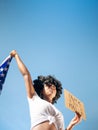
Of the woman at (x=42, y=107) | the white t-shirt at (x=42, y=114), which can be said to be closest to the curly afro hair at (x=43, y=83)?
the woman at (x=42, y=107)

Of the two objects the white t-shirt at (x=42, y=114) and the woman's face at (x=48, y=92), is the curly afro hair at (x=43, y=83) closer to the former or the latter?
the woman's face at (x=48, y=92)

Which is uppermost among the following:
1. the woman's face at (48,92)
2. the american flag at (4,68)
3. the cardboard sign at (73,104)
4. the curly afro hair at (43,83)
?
the american flag at (4,68)

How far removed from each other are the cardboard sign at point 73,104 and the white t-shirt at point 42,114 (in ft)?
0.38

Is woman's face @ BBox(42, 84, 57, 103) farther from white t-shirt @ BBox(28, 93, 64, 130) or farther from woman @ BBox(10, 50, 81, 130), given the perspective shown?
white t-shirt @ BBox(28, 93, 64, 130)

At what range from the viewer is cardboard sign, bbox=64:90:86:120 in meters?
1.19

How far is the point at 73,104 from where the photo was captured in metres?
1.22

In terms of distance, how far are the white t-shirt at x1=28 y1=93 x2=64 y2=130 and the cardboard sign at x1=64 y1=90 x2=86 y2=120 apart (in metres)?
0.12

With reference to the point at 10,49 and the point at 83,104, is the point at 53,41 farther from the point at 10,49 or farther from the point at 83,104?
the point at 83,104

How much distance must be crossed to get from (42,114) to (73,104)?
0.72 feet

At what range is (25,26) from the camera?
4.50ft

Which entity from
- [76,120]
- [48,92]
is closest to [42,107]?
[48,92]

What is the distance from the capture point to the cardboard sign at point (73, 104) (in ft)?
3.92

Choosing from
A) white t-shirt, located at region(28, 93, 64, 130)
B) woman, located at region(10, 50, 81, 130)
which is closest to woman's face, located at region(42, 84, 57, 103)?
woman, located at region(10, 50, 81, 130)

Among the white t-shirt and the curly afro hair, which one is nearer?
the white t-shirt
